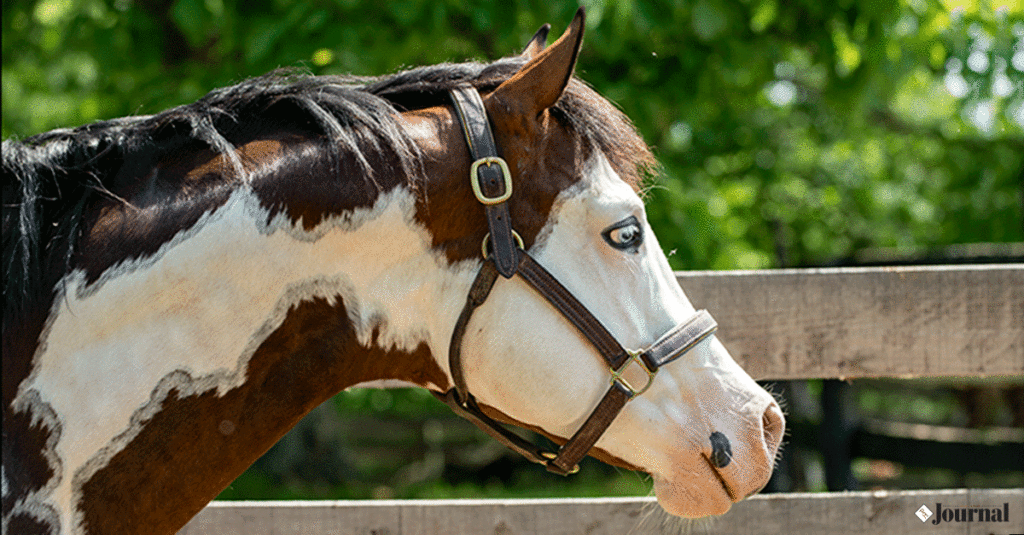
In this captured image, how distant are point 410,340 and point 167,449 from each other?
1.36 ft

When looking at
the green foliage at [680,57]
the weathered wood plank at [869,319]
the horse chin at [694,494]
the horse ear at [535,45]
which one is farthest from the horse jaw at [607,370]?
the green foliage at [680,57]

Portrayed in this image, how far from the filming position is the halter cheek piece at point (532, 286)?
1274 mm

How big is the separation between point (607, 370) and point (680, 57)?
2443 mm

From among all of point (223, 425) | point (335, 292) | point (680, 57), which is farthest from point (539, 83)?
point (680, 57)

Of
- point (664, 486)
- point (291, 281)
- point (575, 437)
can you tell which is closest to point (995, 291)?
point (664, 486)

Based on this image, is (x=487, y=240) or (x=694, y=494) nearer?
(x=487, y=240)

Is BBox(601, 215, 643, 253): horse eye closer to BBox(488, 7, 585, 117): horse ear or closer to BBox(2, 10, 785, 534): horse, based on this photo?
BBox(2, 10, 785, 534): horse

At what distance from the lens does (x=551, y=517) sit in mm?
1969

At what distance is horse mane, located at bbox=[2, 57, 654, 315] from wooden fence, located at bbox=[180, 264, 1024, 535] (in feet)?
2.77

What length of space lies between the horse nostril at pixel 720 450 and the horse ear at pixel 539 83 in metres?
0.65

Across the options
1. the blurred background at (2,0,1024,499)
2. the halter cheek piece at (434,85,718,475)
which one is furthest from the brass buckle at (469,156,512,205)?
the blurred background at (2,0,1024,499)

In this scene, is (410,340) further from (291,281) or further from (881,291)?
(881,291)

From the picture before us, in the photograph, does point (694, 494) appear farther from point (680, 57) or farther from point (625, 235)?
point (680, 57)

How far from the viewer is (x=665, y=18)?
308 centimetres
